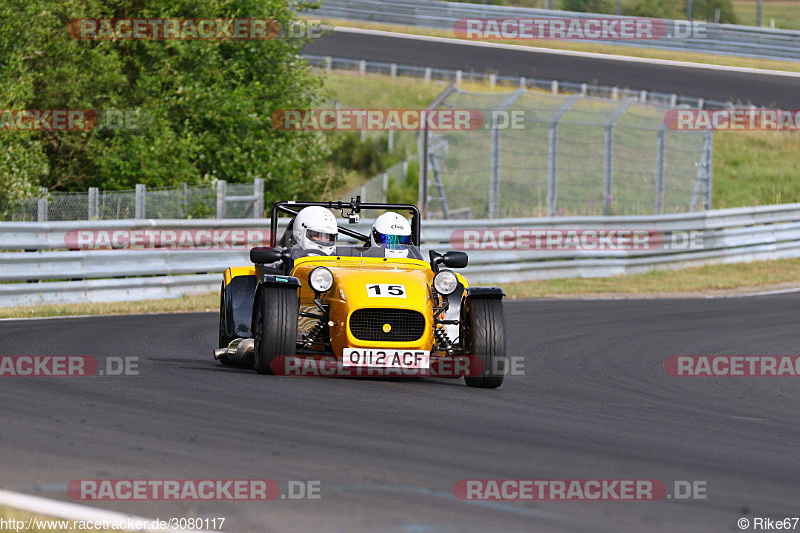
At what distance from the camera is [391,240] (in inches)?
412

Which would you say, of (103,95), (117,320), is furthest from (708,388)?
(103,95)

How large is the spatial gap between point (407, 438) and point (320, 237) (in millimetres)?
3908

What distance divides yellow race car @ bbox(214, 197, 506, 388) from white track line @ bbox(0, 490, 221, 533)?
13.2ft

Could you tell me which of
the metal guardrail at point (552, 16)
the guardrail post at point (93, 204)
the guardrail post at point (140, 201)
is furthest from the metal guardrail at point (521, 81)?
the guardrail post at point (93, 204)

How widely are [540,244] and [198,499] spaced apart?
16.1m

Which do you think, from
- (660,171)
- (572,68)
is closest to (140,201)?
(660,171)

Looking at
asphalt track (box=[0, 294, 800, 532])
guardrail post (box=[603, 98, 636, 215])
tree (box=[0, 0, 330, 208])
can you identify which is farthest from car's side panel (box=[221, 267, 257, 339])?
guardrail post (box=[603, 98, 636, 215])

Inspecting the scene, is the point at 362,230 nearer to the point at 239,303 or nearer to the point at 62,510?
the point at 239,303

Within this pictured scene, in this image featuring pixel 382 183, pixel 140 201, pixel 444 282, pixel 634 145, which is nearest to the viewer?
pixel 444 282

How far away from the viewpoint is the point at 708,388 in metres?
9.98

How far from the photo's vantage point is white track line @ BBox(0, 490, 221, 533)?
469 cm

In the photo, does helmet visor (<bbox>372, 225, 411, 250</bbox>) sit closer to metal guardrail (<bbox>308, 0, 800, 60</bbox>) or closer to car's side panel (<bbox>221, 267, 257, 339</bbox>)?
car's side panel (<bbox>221, 267, 257, 339</bbox>)

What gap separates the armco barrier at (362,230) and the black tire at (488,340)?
763cm

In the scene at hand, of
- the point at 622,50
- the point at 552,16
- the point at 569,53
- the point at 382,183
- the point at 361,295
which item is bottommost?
the point at 382,183
